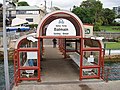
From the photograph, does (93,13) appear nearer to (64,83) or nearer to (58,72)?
(58,72)

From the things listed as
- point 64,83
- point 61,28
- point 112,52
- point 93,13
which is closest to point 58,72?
point 64,83

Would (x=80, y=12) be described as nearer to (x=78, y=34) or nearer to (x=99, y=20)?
(x=99, y=20)

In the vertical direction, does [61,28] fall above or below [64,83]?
above

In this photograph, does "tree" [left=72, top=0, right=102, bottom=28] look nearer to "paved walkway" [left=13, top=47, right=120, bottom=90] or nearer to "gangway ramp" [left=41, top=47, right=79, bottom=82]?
"gangway ramp" [left=41, top=47, right=79, bottom=82]

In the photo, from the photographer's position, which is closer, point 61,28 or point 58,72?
point 61,28

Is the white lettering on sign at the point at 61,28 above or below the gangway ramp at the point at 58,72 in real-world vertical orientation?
above

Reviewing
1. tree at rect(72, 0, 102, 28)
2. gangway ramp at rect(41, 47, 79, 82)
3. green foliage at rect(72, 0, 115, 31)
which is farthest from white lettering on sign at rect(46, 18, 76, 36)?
green foliage at rect(72, 0, 115, 31)

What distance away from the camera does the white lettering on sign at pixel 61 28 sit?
1626cm

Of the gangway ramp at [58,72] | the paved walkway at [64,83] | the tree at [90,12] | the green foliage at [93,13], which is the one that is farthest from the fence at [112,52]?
the green foliage at [93,13]

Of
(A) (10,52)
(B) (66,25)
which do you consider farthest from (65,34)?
(A) (10,52)

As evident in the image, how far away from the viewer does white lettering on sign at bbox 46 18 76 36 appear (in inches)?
640

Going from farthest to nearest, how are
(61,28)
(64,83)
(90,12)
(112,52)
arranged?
(90,12), (112,52), (61,28), (64,83)

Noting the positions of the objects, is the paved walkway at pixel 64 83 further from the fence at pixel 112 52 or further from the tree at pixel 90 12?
the tree at pixel 90 12

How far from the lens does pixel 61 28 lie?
16.4 meters
